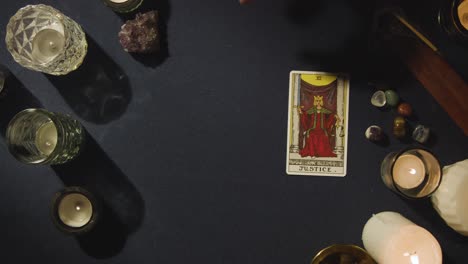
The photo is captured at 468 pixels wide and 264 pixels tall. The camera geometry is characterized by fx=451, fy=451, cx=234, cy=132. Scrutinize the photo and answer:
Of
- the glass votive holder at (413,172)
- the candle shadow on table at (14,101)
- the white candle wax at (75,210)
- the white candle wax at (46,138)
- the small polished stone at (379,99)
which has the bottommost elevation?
the white candle wax at (75,210)

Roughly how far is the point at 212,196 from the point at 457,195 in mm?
612

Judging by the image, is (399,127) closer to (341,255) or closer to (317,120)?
(317,120)

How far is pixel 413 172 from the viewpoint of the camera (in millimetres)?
1149

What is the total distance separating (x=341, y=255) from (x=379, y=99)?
0.42 m

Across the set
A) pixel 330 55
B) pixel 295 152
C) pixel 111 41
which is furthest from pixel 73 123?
pixel 330 55

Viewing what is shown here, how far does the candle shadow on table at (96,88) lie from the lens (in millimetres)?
1227

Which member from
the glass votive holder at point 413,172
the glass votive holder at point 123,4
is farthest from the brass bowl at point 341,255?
the glass votive holder at point 123,4

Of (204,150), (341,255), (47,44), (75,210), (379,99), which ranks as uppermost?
(47,44)

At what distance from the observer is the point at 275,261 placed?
1212 mm

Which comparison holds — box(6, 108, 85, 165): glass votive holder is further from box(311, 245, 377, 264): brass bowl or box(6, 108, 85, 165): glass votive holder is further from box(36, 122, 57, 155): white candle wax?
box(311, 245, 377, 264): brass bowl

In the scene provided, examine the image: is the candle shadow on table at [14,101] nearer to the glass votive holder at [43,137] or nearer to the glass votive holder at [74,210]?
the glass votive holder at [43,137]

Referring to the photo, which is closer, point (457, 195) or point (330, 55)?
point (457, 195)

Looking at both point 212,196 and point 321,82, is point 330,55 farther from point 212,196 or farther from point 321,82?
point 212,196

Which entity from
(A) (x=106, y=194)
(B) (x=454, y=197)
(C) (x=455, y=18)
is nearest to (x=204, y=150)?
(A) (x=106, y=194)
